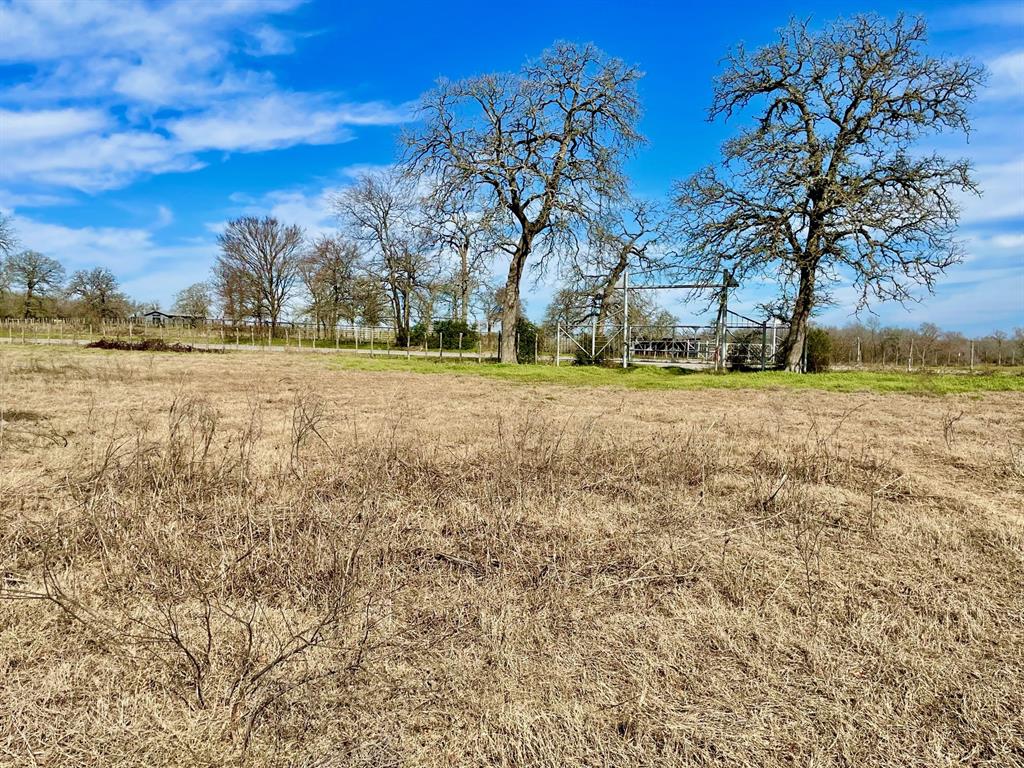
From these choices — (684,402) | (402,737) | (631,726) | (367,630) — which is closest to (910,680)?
(631,726)

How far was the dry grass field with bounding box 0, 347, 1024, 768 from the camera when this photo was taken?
1860 mm

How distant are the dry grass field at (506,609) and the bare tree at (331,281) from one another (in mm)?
42383

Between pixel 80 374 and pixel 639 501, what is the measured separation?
1479 centimetres

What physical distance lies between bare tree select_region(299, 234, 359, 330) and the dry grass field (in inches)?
1669

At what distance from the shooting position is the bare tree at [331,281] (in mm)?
46250

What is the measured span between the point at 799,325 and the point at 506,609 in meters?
21.4

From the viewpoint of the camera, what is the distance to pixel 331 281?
47.1m

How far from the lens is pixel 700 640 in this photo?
2.44 meters

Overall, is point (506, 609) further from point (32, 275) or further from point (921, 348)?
point (32, 275)

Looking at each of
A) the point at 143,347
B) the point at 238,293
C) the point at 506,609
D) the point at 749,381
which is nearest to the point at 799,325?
the point at 749,381

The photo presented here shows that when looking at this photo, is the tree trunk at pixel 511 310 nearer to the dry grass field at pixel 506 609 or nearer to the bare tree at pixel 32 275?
the dry grass field at pixel 506 609

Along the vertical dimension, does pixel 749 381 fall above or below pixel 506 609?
above

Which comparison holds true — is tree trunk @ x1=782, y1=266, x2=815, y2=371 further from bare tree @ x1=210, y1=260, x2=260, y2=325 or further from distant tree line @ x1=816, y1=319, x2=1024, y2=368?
bare tree @ x1=210, y1=260, x2=260, y2=325

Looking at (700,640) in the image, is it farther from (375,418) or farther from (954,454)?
(375,418)
